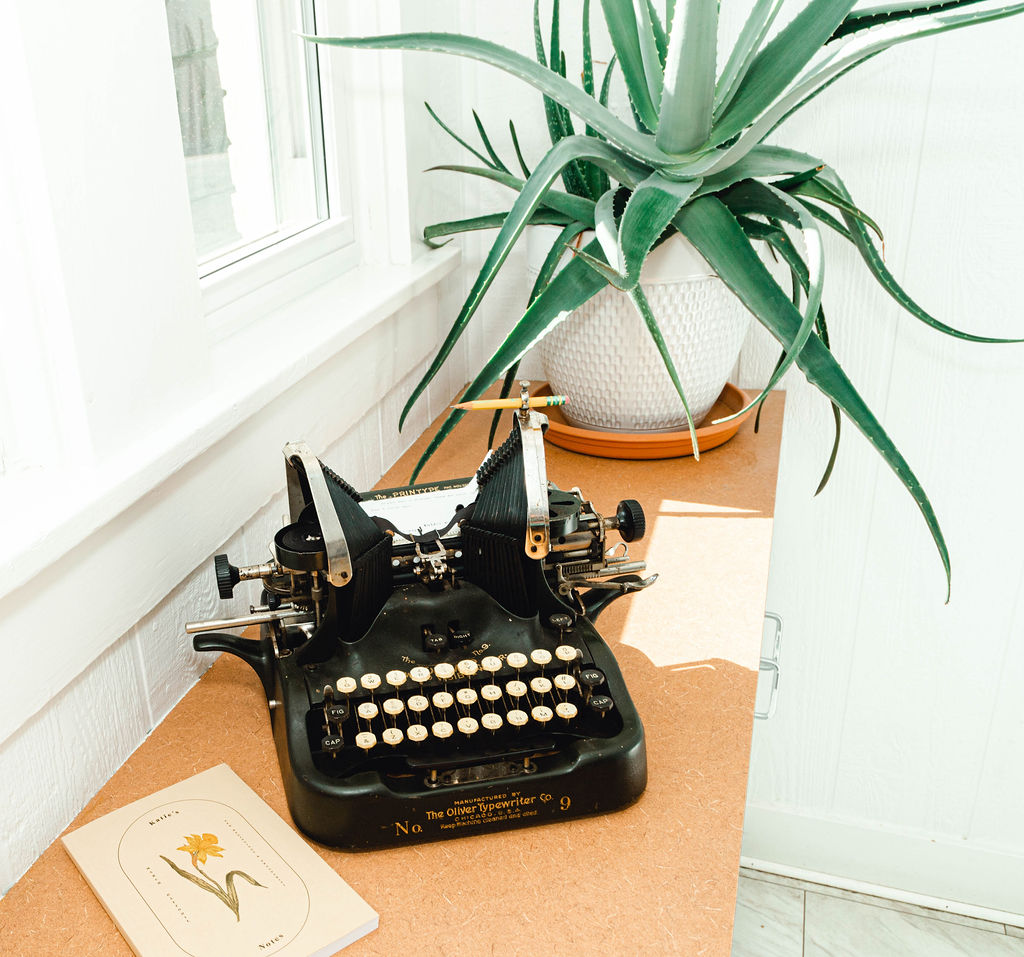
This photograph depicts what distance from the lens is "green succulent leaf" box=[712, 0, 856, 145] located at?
884 mm

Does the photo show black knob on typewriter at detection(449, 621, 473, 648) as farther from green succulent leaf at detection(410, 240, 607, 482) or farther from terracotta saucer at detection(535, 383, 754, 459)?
terracotta saucer at detection(535, 383, 754, 459)

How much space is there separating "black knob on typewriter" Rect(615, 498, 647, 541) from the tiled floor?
111cm

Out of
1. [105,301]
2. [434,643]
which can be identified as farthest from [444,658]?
[105,301]

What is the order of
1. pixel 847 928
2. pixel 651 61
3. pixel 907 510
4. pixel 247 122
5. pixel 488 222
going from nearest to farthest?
pixel 651 61 < pixel 247 122 < pixel 488 222 < pixel 907 510 < pixel 847 928

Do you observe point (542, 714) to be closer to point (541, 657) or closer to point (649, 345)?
point (541, 657)

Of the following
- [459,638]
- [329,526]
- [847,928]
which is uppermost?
[329,526]

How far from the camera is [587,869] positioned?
666mm

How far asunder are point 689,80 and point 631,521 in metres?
0.43

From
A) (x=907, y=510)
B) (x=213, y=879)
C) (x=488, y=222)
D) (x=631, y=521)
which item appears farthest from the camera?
Result: (x=907, y=510)

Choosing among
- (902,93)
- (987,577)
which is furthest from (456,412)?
(987,577)

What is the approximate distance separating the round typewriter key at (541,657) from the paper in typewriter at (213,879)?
216mm

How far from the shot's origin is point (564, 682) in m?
0.72

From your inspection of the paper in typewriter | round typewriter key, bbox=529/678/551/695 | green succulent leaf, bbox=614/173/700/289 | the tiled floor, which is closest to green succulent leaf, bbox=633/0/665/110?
green succulent leaf, bbox=614/173/700/289

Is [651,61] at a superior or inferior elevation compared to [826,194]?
superior
